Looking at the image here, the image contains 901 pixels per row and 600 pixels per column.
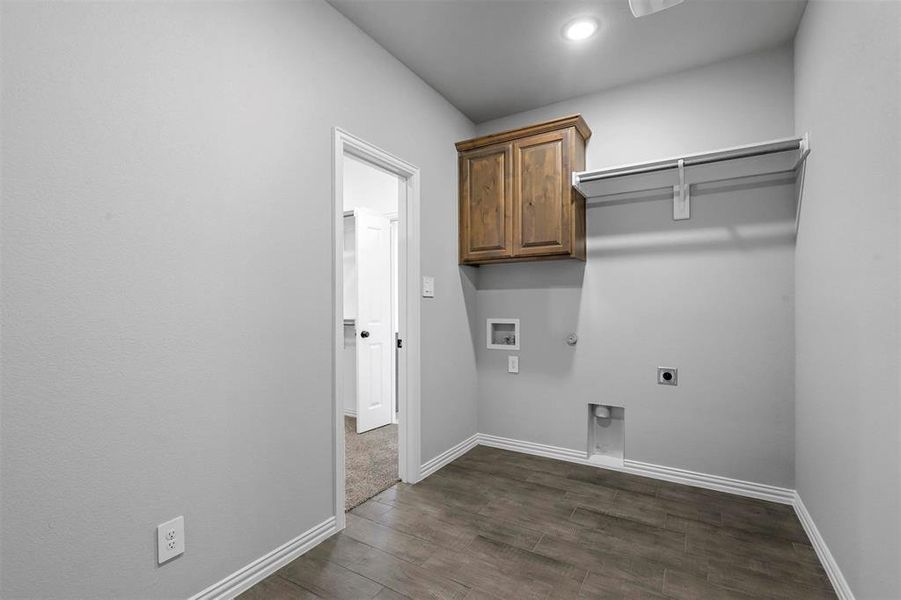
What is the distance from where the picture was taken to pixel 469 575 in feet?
6.00

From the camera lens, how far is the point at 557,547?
2027mm

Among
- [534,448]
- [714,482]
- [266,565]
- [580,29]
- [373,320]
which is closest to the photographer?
[266,565]

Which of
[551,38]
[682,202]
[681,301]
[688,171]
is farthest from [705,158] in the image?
[551,38]

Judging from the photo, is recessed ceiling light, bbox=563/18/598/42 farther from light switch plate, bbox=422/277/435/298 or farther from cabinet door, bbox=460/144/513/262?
light switch plate, bbox=422/277/435/298

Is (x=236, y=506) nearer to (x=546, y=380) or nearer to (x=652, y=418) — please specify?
(x=546, y=380)

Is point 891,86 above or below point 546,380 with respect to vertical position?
above

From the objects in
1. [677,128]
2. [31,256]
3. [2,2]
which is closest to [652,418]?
[677,128]

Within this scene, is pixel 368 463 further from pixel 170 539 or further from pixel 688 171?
pixel 688 171

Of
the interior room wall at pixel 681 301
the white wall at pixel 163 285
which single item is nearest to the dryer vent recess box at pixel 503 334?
the interior room wall at pixel 681 301

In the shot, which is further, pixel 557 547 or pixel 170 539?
pixel 557 547

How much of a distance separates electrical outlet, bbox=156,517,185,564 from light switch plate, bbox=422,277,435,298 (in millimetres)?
1782

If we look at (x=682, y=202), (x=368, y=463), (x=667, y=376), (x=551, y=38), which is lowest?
(x=368, y=463)

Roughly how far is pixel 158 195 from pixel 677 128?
2904mm

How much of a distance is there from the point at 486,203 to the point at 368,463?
82.0 inches
